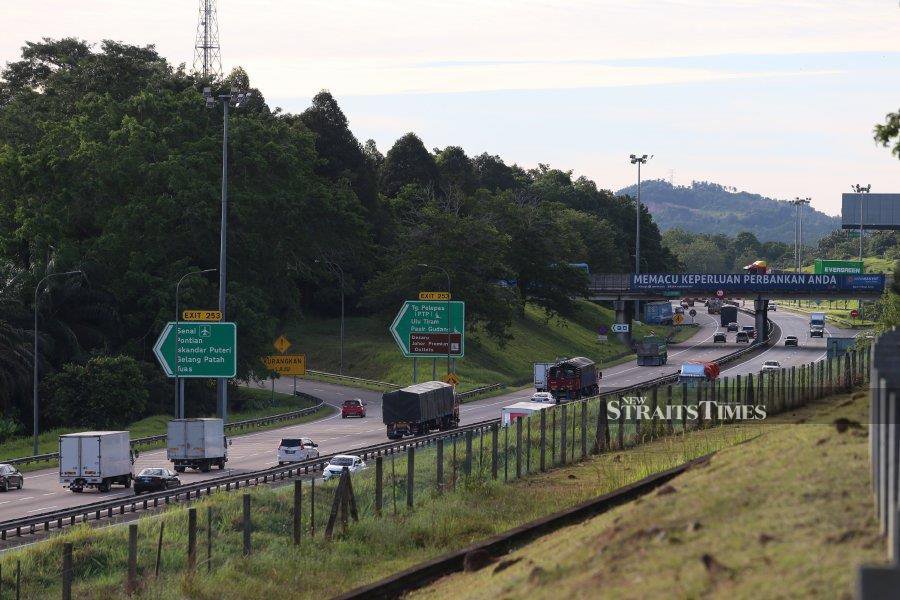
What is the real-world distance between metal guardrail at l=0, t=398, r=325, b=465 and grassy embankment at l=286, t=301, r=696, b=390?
15.7 metres

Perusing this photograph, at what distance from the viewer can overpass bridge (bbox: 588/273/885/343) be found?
13075 centimetres

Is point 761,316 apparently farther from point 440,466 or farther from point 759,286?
point 440,466

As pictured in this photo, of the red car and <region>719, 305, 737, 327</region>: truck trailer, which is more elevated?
<region>719, 305, 737, 327</region>: truck trailer

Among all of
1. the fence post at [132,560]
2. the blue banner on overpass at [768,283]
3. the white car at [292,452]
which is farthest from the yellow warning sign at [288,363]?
the fence post at [132,560]

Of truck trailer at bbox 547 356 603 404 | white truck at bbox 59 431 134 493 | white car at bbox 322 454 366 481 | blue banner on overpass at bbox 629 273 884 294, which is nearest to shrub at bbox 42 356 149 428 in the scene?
white truck at bbox 59 431 134 493

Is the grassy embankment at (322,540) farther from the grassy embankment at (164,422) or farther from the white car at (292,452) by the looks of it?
the grassy embankment at (164,422)

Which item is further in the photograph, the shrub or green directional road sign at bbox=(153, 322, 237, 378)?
the shrub

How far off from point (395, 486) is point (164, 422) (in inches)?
2017

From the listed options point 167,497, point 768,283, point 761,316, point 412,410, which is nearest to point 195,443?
point 412,410

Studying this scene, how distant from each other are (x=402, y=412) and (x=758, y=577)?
5933 centimetres

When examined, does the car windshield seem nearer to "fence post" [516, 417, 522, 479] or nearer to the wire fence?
the wire fence

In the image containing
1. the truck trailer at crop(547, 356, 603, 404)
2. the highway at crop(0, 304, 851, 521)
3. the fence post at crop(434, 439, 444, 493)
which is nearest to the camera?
the fence post at crop(434, 439, 444, 493)

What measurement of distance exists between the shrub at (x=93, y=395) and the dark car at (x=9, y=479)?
2296cm

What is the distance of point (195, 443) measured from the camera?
5875 centimetres
